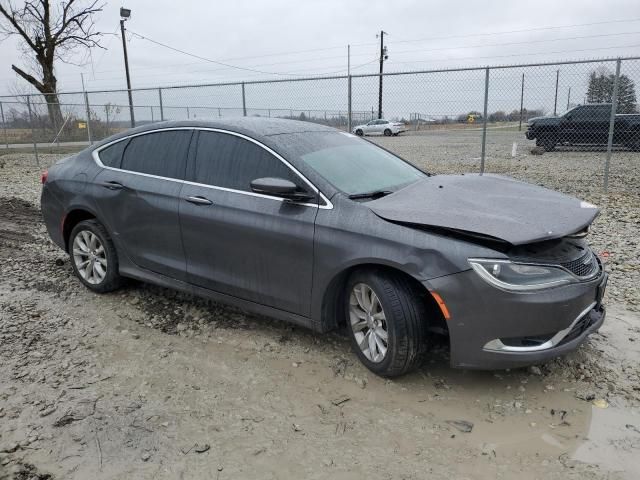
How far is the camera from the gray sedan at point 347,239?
2.96 m

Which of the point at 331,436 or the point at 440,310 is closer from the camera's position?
the point at 331,436

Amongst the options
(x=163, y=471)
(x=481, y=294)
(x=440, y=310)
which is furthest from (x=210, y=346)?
(x=481, y=294)

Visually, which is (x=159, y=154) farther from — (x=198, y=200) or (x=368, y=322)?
(x=368, y=322)

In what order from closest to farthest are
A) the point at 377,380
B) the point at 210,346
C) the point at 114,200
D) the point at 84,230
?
→ 1. the point at 377,380
2. the point at 210,346
3. the point at 114,200
4. the point at 84,230

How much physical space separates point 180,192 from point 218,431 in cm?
192

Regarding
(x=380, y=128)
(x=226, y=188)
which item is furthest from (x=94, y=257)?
(x=380, y=128)

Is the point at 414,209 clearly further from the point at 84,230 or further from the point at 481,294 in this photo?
the point at 84,230

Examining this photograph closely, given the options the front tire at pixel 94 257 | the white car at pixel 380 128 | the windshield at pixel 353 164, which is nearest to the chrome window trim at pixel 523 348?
the windshield at pixel 353 164

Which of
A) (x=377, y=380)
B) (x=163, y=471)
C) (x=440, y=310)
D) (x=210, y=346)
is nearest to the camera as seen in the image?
(x=163, y=471)

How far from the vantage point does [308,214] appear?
11.4ft

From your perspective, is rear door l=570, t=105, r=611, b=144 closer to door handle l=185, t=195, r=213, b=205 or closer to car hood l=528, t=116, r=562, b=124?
car hood l=528, t=116, r=562, b=124

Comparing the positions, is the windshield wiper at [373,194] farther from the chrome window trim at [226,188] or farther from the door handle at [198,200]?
the door handle at [198,200]

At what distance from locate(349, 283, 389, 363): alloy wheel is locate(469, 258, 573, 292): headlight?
2.18ft

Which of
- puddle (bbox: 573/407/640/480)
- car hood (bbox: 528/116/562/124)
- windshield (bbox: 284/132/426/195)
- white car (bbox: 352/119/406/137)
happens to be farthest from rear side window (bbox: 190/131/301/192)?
white car (bbox: 352/119/406/137)
